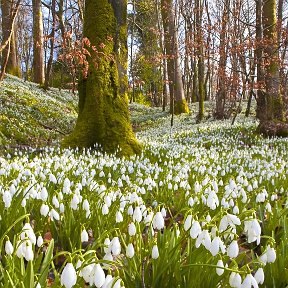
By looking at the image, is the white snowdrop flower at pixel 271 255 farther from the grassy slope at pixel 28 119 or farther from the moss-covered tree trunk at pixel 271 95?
A: the moss-covered tree trunk at pixel 271 95

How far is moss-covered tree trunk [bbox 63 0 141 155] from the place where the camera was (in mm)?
8328

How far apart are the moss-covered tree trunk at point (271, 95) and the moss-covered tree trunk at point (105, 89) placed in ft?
17.7

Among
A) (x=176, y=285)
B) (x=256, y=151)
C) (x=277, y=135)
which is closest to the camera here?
(x=176, y=285)

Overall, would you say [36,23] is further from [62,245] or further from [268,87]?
[62,245]

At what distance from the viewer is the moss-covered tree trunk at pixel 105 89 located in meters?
8.33

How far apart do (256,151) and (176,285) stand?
6.54 metres

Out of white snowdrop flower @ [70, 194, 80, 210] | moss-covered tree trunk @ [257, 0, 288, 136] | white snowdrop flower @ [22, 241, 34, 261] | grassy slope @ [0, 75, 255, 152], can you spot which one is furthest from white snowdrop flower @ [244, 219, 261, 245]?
moss-covered tree trunk @ [257, 0, 288, 136]

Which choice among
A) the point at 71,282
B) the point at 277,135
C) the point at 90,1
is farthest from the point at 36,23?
the point at 71,282

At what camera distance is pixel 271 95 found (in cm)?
1255

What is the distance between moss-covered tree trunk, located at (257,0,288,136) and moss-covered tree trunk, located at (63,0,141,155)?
5399 millimetres

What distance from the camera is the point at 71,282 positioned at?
5.26ft

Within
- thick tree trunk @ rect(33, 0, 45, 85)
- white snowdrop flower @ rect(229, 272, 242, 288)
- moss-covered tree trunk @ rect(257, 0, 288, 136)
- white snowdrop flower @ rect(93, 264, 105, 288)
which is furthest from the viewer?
thick tree trunk @ rect(33, 0, 45, 85)

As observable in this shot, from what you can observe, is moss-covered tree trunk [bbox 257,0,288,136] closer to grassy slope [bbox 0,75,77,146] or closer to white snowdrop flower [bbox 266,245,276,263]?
grassy slope [bbox 0,75,77,146]

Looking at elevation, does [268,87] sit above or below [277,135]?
above
